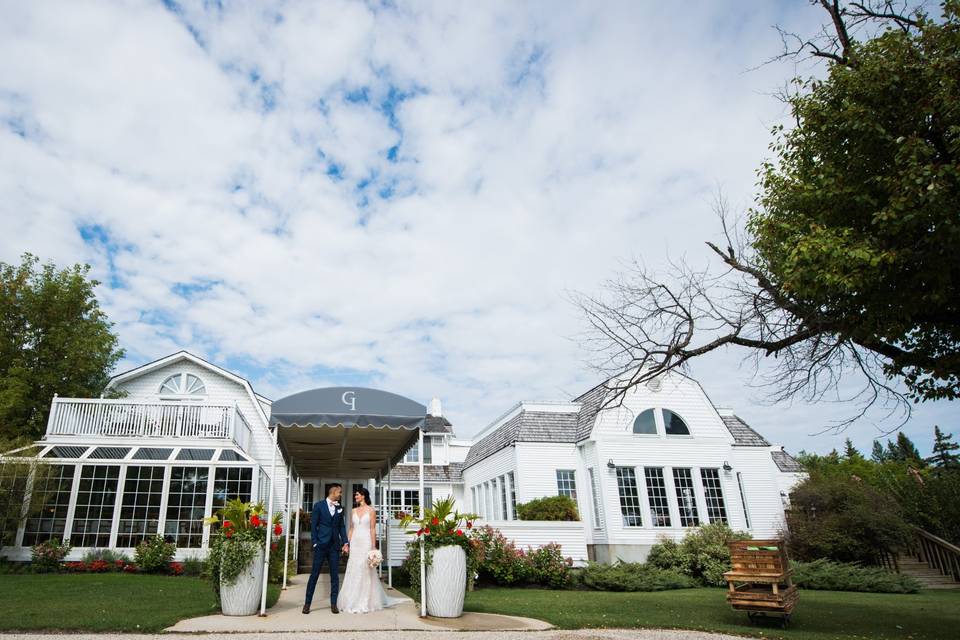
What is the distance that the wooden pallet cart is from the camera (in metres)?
8.98

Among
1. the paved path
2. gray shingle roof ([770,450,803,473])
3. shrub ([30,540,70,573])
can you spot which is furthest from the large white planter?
gray shingle roof ([770,450,803,473])

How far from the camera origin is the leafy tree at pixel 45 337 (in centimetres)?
2042

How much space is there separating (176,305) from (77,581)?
8.72 meters

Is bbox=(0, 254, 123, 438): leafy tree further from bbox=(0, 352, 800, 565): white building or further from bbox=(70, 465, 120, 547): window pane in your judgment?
bbox=(70, 465, 120, 547): window pane

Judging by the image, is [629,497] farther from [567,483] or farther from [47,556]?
[47,556]

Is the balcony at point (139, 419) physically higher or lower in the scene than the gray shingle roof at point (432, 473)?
higher

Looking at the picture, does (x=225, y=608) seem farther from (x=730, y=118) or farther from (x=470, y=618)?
(x=730, y=118)

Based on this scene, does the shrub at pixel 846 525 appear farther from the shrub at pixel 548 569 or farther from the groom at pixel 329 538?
the groom at pixel 329 538

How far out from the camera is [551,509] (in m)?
17.4

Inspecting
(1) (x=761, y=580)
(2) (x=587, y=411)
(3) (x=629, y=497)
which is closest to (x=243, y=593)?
(1) (x=761, y=580)

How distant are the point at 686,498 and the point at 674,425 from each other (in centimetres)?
245

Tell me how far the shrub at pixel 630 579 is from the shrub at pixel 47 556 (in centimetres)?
1348

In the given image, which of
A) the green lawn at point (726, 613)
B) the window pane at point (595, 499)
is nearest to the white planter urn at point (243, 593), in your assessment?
the green lawn at point (726, 613)

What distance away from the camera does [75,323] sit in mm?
21953
